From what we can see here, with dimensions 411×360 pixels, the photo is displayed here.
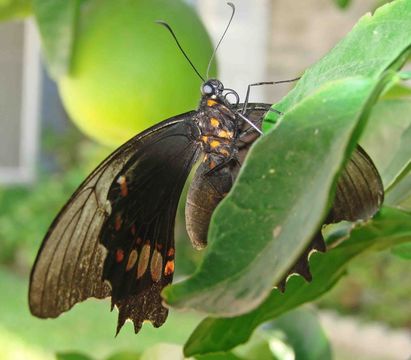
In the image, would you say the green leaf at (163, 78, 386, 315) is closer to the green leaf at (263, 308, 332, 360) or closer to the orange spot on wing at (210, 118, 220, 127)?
the orange spot on wing at (210, 118, 220, 127)

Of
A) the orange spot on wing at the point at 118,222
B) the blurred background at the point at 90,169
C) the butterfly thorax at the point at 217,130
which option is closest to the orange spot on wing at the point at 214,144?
the butterfly thorax at the point at 217,130

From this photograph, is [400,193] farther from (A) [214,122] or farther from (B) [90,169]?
(B) [90,169]

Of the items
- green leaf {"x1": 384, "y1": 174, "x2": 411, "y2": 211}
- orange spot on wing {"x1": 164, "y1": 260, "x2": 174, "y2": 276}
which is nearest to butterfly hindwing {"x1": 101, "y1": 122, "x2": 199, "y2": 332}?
orange spot on wing {"x1": 164, "y1": 260, "x2": 174, "y2": 276}

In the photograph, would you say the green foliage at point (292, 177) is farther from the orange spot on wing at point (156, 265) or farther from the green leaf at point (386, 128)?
the green leaf at point (386, 128)

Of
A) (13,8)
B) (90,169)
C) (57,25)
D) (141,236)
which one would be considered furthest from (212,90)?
(90,169)

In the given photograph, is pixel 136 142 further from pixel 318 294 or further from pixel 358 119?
pixel 358 119

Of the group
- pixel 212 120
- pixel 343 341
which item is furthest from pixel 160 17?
pixel 343 341
